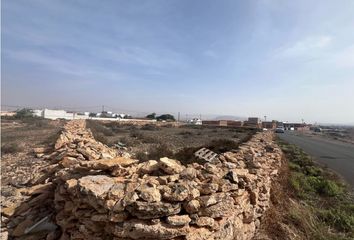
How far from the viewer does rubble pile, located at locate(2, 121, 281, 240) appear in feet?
13.9

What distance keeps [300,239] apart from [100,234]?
3.60m

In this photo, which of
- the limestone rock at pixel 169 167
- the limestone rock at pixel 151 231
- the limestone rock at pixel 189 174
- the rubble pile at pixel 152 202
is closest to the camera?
the limestone rock at pixel 151 231

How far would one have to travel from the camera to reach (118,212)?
4.35 m

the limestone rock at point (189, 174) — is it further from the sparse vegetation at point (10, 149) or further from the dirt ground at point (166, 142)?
the sparse vegetation at point (10, 149)

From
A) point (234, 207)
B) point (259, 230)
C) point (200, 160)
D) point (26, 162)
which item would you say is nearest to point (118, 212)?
point (234, 207)

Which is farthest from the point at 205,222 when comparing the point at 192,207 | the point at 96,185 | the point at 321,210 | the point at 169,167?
the point at 321,210

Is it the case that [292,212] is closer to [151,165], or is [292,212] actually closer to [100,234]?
[151,165]

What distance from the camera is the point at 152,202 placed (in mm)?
4277

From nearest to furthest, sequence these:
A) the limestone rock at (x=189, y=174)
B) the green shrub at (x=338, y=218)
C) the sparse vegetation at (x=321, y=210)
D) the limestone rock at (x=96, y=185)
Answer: the limestone rock at (x=96, y=185), the limestone rock at (x=189, y=174), the sparse vegetation at (x=321, y=210), the green shrub at (x=338, y=218)

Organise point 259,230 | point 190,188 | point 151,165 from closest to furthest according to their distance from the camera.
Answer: point 190,188
point 151,165
point 259,230

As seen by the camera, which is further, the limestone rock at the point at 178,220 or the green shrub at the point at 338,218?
the green shrub at the point at 338,218

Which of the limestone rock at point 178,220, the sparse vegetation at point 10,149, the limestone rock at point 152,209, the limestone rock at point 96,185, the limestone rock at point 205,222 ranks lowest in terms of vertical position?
the sparse vegetation at point 10,149

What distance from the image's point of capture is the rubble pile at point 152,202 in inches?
167

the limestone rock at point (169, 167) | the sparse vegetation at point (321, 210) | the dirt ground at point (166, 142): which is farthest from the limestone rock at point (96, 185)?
the dirt ground at point (166, 142)
